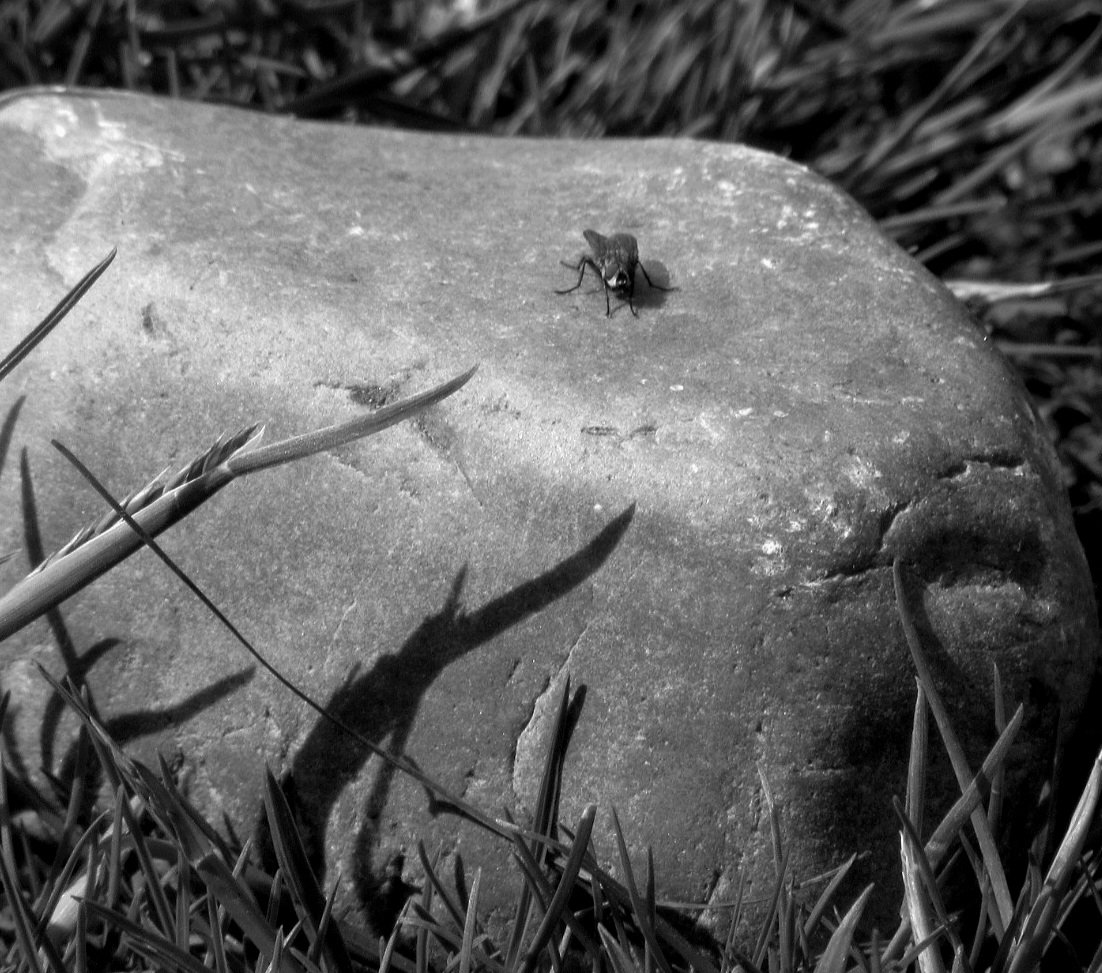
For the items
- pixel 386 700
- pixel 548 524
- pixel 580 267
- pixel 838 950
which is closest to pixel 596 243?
pixel 580 267

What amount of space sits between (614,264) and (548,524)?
0.46 m

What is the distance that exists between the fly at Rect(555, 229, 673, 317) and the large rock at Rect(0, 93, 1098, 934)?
2cm

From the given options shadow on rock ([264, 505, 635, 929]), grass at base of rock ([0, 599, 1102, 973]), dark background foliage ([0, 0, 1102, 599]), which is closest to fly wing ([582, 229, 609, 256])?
shadow on rock ([264, 505, 635, 929])

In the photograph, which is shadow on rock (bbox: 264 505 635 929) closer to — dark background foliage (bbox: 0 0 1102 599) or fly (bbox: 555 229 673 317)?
fly (bbox: 555 229 673 317)

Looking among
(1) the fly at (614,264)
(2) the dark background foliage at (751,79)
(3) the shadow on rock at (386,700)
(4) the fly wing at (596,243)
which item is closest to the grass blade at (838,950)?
(3) the shadow on rock at (386,700)

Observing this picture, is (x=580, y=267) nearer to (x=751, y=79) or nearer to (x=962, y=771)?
(x=962, y=771)

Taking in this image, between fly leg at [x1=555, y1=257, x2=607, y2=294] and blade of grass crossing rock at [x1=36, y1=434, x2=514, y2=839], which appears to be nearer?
blade of grass crossing rock at [x1=36, y1=434, x2=514, y2=839]

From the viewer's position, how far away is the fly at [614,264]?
6.39 ft

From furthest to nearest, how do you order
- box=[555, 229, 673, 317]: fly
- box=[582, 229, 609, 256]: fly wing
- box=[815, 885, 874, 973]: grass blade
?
1. box=[582, 229, 609, 256]: fly wing
2. box=[555, 229, 673, 317]: fly
3. box=[815, 885, 874, 973]: grass blade

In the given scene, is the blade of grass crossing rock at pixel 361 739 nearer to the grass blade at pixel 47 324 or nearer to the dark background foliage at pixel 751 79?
the grass blade at pixel 47 324

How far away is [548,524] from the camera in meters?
1.75

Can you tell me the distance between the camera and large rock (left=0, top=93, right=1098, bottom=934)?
1715mm

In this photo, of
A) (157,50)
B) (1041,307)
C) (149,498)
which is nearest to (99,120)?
(149,498)

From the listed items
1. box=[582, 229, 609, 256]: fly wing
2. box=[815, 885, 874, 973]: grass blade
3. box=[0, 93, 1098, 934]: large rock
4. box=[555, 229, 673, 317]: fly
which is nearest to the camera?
box=[815, 885, 874, 973]: grass blade
